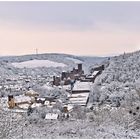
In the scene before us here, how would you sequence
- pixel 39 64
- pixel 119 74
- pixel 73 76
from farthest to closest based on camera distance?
pixel 39 64 → pixel 73 76 → pixel 119 74

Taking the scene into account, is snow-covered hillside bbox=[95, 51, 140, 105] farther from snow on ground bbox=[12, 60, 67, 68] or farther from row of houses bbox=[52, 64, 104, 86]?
snow on ground bbox=[12, 60, 67, 68]

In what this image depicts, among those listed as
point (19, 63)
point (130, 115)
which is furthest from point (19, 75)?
point (130, 115)

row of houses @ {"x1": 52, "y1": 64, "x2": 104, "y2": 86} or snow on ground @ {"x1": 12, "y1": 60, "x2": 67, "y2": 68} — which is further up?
snow on ground @ {"x1": 12, "y1": 60, "x2": 67, "y2": 68}

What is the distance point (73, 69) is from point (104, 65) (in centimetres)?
1221

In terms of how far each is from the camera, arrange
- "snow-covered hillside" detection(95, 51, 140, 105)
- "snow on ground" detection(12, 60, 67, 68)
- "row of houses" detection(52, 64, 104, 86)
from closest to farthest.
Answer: "snow-covered hillside" detection(95, 51, 140, 105)
"row of houses" detection(52, 64, 104, 86)
"snow on ground" detection(12, 60, 67, 68)

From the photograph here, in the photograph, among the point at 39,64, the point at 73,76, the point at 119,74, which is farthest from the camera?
the point at 39,64

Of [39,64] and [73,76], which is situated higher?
[39,64]

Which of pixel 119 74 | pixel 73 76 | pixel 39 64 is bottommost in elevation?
pixel 73 76

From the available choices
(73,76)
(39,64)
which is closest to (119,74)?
(73,76)

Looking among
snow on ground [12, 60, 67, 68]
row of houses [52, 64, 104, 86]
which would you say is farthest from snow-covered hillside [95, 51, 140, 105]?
snow on ground [12, 60, 67, 68]

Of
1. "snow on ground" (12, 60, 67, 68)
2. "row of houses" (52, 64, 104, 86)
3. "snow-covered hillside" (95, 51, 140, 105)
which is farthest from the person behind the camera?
"snow on ground" (12, 60, 67, 68)

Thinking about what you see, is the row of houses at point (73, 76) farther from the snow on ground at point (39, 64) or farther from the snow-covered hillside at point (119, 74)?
the snow on ground at point (39, 64)

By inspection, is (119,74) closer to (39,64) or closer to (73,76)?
(73,76)

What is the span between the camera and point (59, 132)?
5531mm
